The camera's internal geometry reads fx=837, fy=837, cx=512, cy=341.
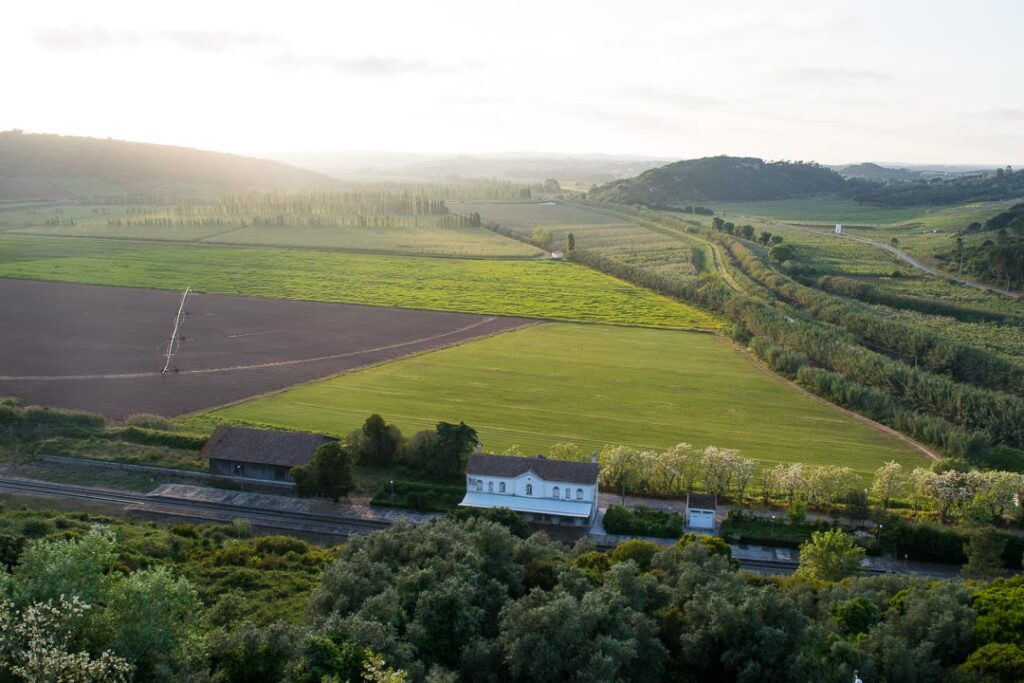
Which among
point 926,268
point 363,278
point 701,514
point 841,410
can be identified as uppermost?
point 926,268

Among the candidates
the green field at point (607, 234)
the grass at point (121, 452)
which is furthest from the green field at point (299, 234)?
the grass at point (121, 452)

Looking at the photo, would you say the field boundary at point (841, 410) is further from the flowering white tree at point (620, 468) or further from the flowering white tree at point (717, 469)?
the flowering white tree at point (620, 468)

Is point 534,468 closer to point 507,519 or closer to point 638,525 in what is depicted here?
point 638,525

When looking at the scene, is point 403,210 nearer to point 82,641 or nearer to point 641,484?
point 641,484

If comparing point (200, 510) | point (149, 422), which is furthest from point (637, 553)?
point (149, 422)

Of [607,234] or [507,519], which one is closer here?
[507,519]

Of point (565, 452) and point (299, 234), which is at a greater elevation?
point (299, 234)

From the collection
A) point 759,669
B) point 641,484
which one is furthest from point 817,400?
point 759,669
